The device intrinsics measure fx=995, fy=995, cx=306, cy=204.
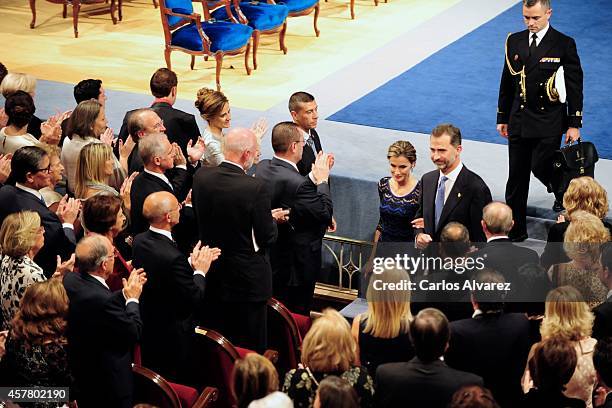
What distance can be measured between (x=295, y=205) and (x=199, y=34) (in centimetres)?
394

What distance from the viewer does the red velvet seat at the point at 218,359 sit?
481 cm

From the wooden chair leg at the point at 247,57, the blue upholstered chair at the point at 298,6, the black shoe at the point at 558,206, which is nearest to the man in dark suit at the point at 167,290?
the black shoe at the point at 558,206

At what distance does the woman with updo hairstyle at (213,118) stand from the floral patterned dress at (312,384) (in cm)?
263

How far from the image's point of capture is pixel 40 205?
18.2 ft

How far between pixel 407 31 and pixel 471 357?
7138 millimetres

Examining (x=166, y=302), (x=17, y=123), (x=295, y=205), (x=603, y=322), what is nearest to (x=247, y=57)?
(x=17, y=123)

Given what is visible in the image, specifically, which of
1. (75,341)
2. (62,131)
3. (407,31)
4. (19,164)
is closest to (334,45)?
(407,31)

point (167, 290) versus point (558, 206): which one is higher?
point (167, 290)

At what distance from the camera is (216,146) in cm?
635

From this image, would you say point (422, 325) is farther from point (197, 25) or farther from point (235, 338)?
point (197, 25)

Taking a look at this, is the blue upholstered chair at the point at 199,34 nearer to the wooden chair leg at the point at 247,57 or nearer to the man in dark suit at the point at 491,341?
the wooden chair leg at the point at 247,57

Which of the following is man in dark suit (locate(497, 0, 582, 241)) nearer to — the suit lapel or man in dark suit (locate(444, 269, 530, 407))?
the suit lapel

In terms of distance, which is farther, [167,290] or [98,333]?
[167,290]

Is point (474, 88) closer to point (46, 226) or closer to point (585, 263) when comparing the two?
point (585, 263)
